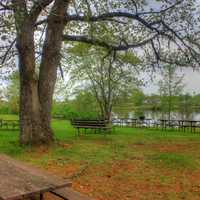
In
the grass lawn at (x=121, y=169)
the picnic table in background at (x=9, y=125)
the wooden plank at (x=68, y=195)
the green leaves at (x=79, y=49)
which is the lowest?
the grass lawn at (x=121, y=169)

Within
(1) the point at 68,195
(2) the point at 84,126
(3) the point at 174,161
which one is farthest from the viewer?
(2) the point at 84,126

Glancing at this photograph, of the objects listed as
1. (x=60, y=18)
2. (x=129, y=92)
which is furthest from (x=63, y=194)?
(x=129, y=92)

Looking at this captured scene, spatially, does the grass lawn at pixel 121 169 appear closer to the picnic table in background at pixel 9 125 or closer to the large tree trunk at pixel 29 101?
the large tree trunk at pixel 29 101

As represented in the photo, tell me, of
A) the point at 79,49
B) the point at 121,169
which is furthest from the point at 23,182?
the point at 79,49

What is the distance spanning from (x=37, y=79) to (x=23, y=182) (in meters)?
7.38

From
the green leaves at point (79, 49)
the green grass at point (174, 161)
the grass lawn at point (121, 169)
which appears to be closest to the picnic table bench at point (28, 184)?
the grass lawn at point (121, 169)

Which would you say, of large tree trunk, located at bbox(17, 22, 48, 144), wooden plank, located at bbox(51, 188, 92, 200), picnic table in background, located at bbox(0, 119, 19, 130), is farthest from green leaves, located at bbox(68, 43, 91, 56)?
wooden plank, located at bbox(51, 188, 92, 200)

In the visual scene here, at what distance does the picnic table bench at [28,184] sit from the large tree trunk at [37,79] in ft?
19.0

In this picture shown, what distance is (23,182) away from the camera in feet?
14.0

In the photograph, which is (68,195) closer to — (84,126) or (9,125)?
(84,126)

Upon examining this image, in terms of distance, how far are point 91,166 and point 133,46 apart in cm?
556

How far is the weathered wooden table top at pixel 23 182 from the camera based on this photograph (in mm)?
3844

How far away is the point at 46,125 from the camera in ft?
36.7

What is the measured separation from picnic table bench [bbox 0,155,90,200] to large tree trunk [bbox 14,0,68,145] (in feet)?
19.0
